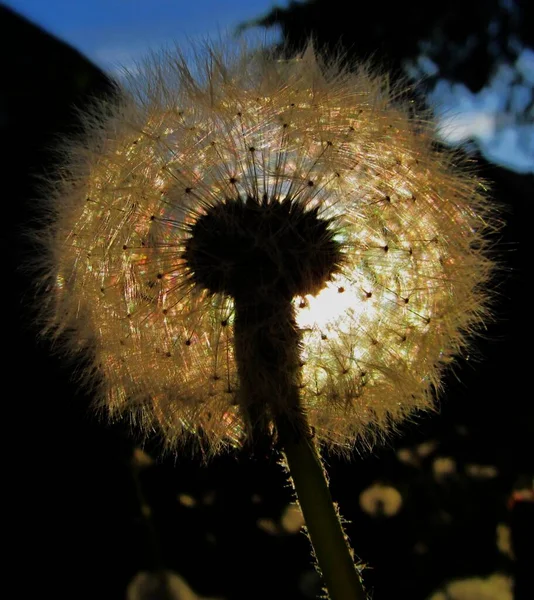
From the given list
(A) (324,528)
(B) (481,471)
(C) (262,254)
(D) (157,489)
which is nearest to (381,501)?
(B) (481,471)

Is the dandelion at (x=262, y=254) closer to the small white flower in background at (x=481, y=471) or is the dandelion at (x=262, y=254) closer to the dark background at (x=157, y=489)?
the dark background at (x=157, y=489)

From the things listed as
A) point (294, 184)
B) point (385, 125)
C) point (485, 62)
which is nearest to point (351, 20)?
point (485, 62)

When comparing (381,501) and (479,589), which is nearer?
(479,589)

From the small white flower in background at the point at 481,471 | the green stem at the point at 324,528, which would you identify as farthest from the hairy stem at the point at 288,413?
the small white flower in background at the point at 481,471

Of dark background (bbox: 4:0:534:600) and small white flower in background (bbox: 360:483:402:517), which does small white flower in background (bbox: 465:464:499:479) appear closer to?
dark background (bbox: 4:0:534:600)

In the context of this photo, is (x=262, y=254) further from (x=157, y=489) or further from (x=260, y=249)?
(x=157, y=489)

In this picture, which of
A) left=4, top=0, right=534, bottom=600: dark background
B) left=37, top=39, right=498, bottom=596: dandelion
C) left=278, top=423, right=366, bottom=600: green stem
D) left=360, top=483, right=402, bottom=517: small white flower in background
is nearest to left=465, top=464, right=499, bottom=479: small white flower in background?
left=4, top=0, right=534, bottom=600: dark background
